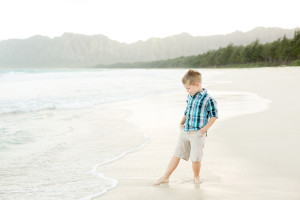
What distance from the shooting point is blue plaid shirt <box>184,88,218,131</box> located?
3146 mm

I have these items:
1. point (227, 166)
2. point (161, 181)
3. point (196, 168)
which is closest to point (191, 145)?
point (196, 168)

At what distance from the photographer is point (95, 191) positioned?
308 cm

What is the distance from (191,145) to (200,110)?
40 centimetres

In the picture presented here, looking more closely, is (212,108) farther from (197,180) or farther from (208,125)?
(197,180)

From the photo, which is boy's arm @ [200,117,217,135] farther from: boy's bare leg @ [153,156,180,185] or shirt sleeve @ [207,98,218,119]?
boy's bare leg @ [153,156,180,185]

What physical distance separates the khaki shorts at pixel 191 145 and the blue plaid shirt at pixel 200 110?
78 millimetres

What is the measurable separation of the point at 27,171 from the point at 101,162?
100 centimetres

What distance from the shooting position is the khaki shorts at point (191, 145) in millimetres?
3182

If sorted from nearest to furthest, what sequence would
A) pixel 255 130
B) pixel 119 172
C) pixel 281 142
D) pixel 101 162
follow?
pixel 119 172 → pixel 101 162 → pixel 281 142 → pixel 255 130

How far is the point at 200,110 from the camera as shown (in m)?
3.17

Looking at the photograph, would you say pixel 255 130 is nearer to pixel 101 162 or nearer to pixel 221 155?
pixel 221 155

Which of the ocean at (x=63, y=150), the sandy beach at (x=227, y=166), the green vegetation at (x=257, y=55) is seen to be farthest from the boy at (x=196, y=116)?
the green vegetation at (x=257, y=55)

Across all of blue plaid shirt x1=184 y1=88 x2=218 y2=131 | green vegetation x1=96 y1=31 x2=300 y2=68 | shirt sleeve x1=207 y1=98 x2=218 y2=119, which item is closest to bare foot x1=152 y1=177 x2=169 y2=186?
blue plaid shirt x1=184 y1=88 x2=218 y2=131

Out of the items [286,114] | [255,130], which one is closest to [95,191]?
[255,130]
